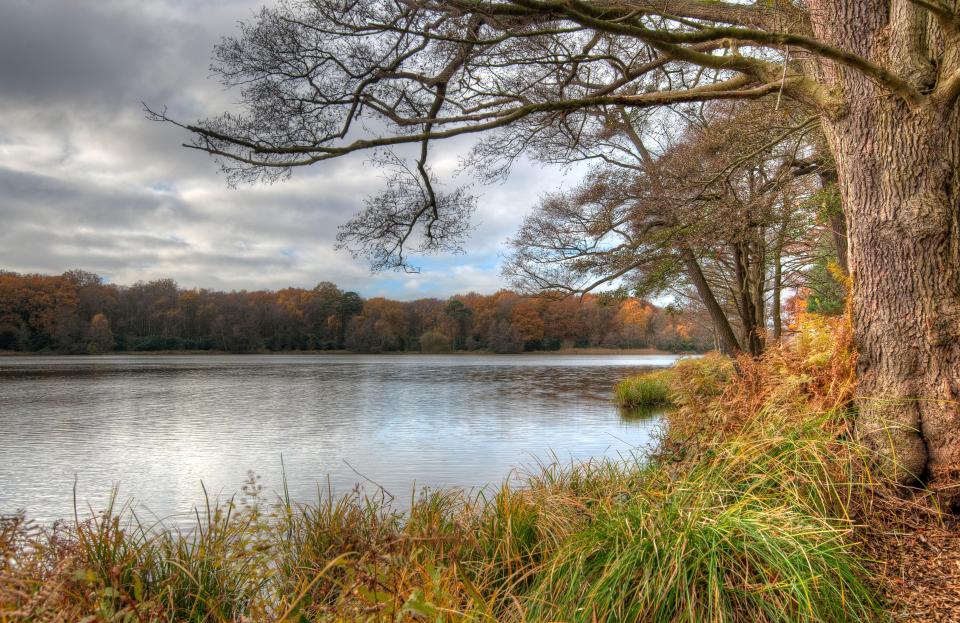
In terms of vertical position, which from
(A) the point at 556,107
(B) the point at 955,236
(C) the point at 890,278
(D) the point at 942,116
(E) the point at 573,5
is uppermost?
(E) the point at 573,5

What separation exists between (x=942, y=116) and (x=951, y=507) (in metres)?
2.54

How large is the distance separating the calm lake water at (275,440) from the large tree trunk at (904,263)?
3.41 meters

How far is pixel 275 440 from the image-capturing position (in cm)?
1363

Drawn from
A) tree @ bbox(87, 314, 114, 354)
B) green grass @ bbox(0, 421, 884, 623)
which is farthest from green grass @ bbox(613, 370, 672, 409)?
tree @ bbox(87, 314, 114, 354)

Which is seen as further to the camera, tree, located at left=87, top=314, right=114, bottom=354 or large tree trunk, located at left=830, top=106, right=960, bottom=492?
tree, located at left=87, top=314, right=114, bottom=354

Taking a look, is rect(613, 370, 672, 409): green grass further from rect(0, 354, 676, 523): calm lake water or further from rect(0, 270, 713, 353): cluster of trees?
rect(0, 270, 713, 353): cluster of trees

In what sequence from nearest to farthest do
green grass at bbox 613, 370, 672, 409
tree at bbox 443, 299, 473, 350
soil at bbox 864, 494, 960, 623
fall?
1. soil at bbox 864, 494, 960, 623
2. green grass at bbox 613, 370, 672, 409
3. tree at bbox 443, 299, 473, 350

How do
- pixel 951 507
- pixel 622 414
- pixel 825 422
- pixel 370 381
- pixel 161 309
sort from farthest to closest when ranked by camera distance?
pixel 161 309 → pixel 370 381 → pixel 622 414 → pixel 825 422 → pixel 951 507

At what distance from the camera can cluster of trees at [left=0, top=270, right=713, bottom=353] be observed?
213ft

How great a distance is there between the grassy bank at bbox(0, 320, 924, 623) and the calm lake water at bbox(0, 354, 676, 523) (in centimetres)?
111

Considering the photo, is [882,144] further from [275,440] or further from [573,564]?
[275,440]

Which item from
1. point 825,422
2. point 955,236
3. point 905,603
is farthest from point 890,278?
point 905,603

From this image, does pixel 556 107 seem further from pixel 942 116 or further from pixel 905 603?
pixel 905 603

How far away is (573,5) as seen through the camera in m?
4.04
